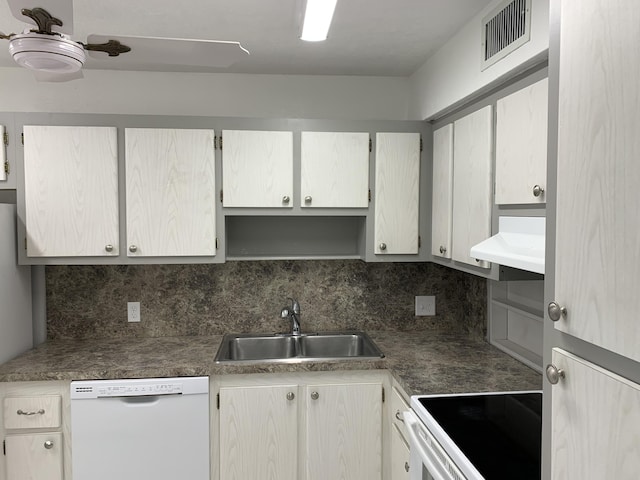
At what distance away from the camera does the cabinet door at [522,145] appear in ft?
5.11

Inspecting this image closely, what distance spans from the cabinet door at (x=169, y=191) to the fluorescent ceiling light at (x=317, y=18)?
0.88 metres

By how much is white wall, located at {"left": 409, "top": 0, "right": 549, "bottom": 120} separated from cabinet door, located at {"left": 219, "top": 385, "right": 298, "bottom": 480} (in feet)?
5.30

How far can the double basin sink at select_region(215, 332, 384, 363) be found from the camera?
2777 millimetres

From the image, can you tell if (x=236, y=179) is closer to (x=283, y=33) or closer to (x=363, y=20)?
(x=283, y=33)

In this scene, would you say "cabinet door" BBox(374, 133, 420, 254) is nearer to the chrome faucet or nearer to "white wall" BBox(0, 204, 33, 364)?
the chrome faucet

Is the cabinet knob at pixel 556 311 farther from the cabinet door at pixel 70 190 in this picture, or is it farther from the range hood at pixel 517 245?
the cabinet door at pixel 70 190

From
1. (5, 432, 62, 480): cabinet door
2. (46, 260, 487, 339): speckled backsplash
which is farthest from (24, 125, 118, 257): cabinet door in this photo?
(5, 432, 62, 480): cabinet door

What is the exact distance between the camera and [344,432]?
2.33m

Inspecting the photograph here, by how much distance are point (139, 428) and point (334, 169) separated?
162 centimetres

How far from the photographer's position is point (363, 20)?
2.06 m

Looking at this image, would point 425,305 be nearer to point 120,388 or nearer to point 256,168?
point 256,168

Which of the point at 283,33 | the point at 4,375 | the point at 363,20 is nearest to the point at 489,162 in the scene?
the point at 363,20

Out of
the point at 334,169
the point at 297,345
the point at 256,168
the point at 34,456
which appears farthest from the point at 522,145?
the point at 34,456

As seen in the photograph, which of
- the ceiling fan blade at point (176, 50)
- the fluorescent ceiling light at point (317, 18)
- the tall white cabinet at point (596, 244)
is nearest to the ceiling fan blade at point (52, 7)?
the ceiling fan blade at point (176, 50)
